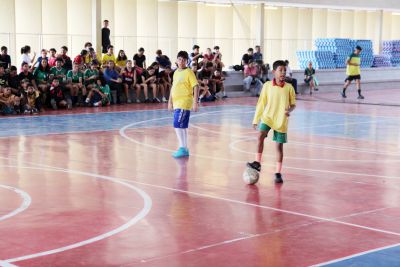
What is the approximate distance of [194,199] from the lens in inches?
362

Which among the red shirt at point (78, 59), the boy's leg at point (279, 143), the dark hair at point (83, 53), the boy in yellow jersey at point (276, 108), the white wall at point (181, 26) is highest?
the white wall at point (181, 26)

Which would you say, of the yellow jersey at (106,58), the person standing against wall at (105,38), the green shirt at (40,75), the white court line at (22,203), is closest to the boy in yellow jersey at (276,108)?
the white court line at (22,203)

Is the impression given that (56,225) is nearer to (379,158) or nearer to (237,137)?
(379,158)

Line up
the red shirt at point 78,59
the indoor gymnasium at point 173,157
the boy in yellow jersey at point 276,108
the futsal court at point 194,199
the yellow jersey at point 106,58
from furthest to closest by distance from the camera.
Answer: the yellow jersey at point 106,58, the red shirt at point 78,59, the boy in yellow jersey at point 276,108, the indoor gymnasium at point 173,157, the futsal court at point 194,199

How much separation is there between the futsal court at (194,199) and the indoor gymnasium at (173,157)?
26 millimetres

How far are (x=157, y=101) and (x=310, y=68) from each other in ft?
30.9

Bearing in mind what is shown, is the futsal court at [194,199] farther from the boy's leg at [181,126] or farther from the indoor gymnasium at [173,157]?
the boy's leg at [181,126]

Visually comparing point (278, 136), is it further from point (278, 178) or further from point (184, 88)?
point (184, 88)

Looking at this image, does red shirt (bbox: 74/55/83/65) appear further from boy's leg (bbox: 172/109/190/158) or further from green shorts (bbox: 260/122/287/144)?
green shorts (bbox: 260/122/287/144)

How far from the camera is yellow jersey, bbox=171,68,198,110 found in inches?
504

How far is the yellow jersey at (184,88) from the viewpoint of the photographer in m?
12.8

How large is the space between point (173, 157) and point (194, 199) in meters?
3.71

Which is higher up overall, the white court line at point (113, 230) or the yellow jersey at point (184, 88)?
the yellow jersey at point (184, 88)

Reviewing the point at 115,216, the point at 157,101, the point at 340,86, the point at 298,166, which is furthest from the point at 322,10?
the point at 115,216
